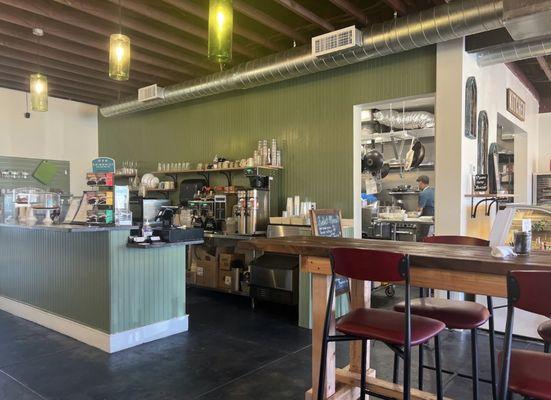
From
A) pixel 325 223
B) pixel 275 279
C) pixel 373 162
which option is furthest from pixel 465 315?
pixel 373 162

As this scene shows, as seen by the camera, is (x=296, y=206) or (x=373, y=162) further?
(x=373, y=162)

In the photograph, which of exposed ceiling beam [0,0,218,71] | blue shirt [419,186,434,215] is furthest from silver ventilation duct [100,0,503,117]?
blue shirt [419,186,434,215]

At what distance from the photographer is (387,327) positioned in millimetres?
2113

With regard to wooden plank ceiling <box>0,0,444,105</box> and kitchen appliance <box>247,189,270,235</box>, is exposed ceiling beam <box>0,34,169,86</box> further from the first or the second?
kitchen appliance <box>247,189,270,235</box>

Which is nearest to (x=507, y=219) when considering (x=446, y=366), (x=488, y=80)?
(x=446, y=366)

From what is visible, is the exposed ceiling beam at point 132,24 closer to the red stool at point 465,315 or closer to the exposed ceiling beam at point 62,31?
the exposed ceiling beam at point 62,31

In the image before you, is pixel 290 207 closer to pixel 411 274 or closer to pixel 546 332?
pixel 411 274

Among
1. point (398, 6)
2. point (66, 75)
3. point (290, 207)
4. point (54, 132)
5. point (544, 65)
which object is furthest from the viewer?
point (54, 132)

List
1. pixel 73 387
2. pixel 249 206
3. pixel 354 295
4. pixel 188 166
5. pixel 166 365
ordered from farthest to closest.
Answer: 1. pixel 188 166
2. pixel 249 206
3. pixel 166 365
4. pixel 73 387
5. pixel 354 295

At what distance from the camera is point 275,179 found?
6.15 metres

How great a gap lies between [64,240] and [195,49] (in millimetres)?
2852

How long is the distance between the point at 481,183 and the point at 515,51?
147 cm

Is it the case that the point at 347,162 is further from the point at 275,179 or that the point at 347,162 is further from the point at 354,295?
the point at 354,295

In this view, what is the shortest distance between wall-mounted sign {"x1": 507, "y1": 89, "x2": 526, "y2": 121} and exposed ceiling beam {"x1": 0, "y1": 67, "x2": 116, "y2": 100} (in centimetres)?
686
